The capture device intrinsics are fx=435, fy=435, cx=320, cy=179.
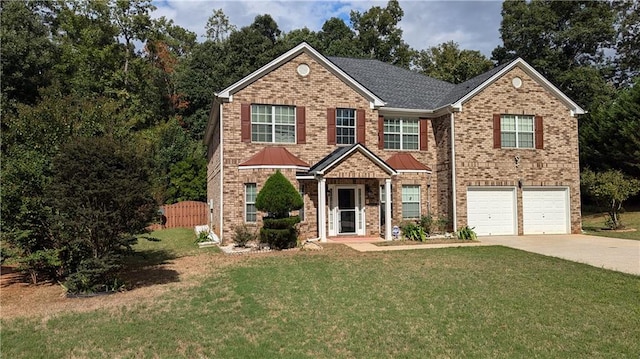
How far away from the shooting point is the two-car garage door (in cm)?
1916

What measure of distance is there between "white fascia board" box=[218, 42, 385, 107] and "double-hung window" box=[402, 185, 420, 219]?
13.1 ft

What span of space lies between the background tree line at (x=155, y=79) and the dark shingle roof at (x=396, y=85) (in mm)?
10725

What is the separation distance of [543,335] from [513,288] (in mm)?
2814

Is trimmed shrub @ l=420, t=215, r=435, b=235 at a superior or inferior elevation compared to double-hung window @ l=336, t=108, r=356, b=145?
inferior

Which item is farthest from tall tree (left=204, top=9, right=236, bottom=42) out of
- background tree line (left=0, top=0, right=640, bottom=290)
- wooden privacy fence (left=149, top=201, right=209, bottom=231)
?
wooden privacy fence (left=149, top=201, right=209, bottom=231)

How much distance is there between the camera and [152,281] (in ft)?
34.1

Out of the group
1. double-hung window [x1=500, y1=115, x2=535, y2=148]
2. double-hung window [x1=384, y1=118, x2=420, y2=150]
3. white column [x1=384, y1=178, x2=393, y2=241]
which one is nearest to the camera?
white column [x1=384, y1=178, x2=393, y2=241]

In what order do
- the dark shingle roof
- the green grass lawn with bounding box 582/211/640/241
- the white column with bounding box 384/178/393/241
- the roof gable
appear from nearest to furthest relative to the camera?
the roof gable
the white column with bounding box 384/178/393/241
the green grass lawn with bounding box 582/211/640/241
the dark shingle roof

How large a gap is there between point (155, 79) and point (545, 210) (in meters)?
38.1

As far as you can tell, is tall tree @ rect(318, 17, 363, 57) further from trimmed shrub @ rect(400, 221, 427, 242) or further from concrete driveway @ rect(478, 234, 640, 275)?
concrete driveway @ rect(478, 234, 640, 275)

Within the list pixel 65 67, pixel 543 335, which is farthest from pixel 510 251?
pixel 65 67

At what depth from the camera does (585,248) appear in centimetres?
1467

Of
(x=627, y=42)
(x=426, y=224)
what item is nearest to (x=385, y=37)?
(x=627, y=42)

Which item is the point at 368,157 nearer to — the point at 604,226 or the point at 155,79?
the point at 604,226
